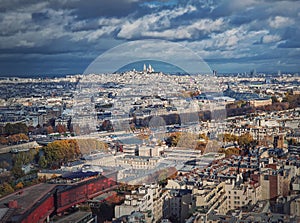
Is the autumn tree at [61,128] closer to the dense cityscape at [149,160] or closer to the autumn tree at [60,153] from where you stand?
the dense cityscape at [149,160]

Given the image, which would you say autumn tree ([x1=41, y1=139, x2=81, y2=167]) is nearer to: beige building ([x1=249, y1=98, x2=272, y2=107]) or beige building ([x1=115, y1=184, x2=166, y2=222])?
beige building ([x1=115, y1=184, x2=166, y2=222])

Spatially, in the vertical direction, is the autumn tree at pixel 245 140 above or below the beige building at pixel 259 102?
below

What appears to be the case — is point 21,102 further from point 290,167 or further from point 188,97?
point 290,167

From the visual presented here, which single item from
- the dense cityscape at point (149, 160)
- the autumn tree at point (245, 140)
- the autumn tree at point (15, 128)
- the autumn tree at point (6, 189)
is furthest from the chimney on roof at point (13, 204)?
the autumn tree at point (15, 128)

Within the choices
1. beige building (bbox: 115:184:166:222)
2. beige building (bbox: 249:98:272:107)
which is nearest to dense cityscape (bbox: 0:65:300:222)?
beige building (bbox: 115:184:166:222)

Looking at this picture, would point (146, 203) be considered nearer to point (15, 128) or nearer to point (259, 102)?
point (15, 128)

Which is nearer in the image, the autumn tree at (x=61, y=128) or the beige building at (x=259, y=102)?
the autumn tree at (x=61, y=128)

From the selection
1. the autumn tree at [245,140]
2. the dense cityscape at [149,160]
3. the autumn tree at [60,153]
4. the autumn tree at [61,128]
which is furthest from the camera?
the autumn tree at [61,128]

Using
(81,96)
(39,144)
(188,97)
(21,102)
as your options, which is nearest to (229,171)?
(39,144)

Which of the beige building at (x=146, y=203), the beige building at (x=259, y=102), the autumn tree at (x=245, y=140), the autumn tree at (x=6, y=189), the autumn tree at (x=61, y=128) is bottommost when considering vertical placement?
the autumn tree at (x=6, y=189)
